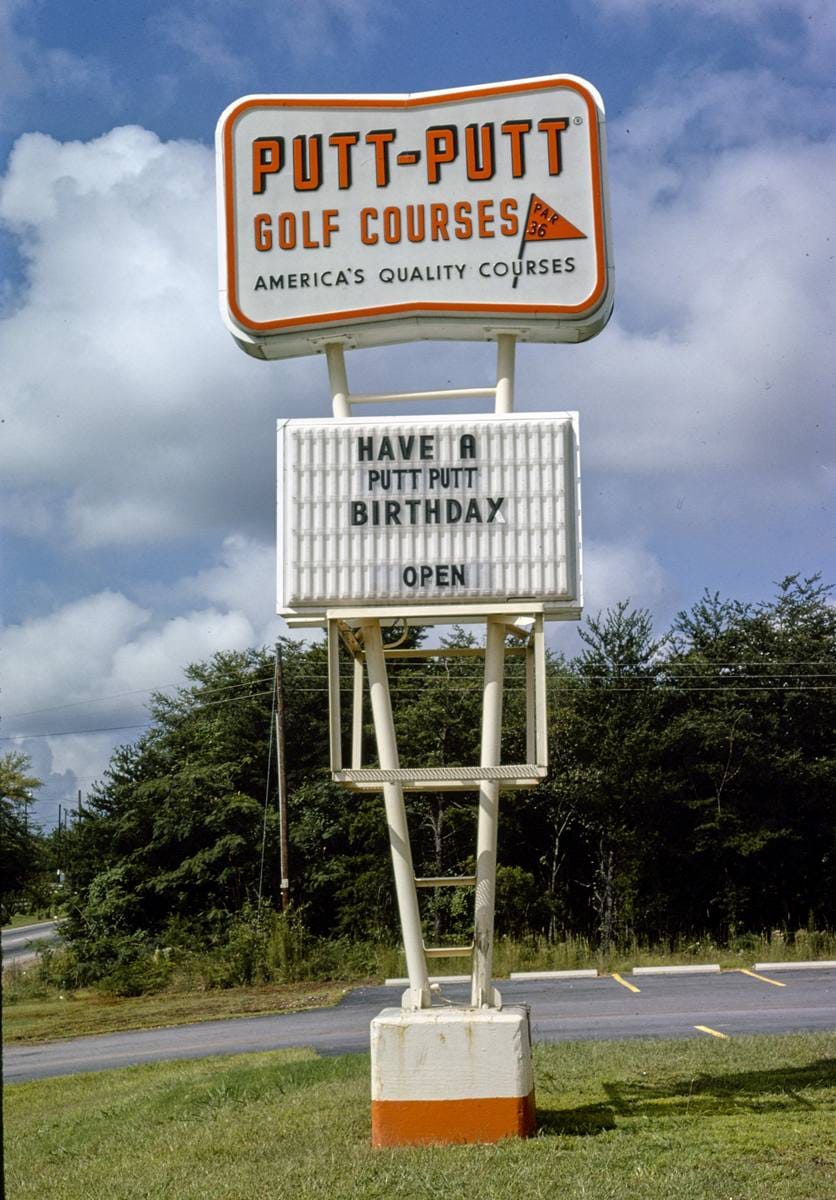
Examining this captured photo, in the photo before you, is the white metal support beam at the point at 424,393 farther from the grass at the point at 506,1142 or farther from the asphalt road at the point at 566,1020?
the asphalt road at the point at 566,1020

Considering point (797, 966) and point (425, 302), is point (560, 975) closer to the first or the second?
point (797, 966)

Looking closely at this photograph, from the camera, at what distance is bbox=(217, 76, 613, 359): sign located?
884cm

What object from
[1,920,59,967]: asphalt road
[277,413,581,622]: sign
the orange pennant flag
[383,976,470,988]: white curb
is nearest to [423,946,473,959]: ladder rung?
[277,413,581,622]: sign

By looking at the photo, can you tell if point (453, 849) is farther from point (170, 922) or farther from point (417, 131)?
point (417, 131)

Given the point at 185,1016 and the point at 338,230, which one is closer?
the point at 338,230

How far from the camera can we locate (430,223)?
8.84 metres

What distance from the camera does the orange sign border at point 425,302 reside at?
28.9 ft

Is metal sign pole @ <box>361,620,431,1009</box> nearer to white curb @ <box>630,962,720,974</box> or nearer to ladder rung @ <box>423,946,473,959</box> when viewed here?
ladder rung @ <box>423,946,473,959</box>

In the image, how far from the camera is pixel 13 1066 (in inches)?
714

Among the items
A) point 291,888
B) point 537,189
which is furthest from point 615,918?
point 537,189

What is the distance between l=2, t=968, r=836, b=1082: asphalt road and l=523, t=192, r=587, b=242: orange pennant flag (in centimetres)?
915

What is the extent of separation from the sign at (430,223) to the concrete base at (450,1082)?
4645mm

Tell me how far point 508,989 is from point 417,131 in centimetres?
1618

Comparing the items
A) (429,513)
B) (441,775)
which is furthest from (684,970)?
(429,513)
